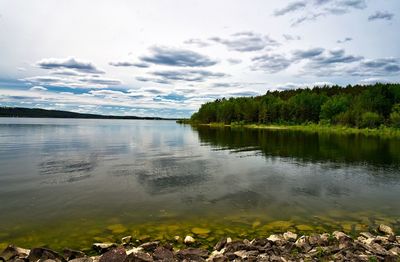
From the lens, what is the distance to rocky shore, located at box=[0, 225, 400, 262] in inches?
573

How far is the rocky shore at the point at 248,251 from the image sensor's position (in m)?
14.5

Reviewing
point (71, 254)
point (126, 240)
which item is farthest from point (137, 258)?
point (126, 240)

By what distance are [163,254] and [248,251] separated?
4165 mm

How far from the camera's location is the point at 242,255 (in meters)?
15.0

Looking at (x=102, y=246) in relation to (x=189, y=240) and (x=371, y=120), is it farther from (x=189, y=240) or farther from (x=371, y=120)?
(x=371, y=120)

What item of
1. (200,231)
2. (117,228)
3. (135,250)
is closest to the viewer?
(135,250)

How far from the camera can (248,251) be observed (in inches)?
611

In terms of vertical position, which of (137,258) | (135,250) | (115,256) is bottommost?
(135,250)

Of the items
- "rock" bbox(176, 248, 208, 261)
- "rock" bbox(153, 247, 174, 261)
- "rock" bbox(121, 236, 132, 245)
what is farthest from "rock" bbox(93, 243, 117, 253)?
"rock" bbox(176, 248, 208, 261)

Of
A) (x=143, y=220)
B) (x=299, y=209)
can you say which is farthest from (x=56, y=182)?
(x=299, y=209)

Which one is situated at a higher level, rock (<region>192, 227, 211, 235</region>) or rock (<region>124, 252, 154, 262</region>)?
rock (<region>124, 252, 154, 262</region>)

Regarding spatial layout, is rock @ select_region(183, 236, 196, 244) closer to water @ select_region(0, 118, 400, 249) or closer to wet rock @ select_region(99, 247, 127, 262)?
water @ select_region(0, 118, 400, 249)

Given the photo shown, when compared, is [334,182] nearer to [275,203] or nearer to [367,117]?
[275,203]

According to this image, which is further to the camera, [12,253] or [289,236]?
[289,236]
